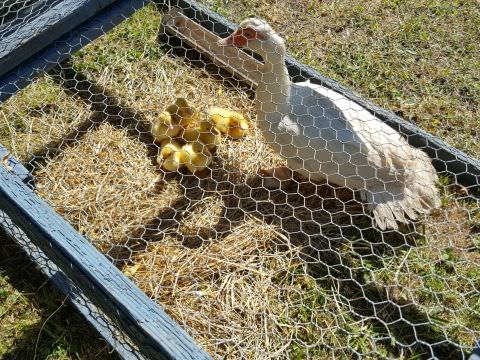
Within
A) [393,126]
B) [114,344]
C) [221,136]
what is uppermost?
[393,126]

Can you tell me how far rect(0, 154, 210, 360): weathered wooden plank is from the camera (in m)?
1.41

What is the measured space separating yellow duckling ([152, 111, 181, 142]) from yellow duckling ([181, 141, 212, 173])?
101mm

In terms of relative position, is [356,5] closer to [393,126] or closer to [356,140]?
[393,126]

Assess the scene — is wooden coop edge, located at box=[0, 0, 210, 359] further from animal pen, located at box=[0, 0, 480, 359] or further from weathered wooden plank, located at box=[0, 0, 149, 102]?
weathered wooden plank, located at box=[0, 0, 149, 102]

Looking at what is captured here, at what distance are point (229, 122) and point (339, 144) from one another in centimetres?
59

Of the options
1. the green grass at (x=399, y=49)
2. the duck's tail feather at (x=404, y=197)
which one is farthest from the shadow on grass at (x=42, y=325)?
the green grass at (x=399, y=49)

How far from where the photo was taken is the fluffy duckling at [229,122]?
7.73 feet

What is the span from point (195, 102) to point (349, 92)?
741mm

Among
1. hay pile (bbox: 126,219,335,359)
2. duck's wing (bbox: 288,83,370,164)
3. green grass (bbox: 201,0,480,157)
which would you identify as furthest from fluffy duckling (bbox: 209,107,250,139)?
green grass (bbox: 201,0,480,157)

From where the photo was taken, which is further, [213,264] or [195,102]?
[195,102]

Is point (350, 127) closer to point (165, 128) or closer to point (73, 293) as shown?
point (165, 128)

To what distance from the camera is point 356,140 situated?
198 cm

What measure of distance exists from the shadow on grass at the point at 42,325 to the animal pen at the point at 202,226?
0.08 m

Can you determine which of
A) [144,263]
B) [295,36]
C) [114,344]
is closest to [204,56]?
[295,36]
